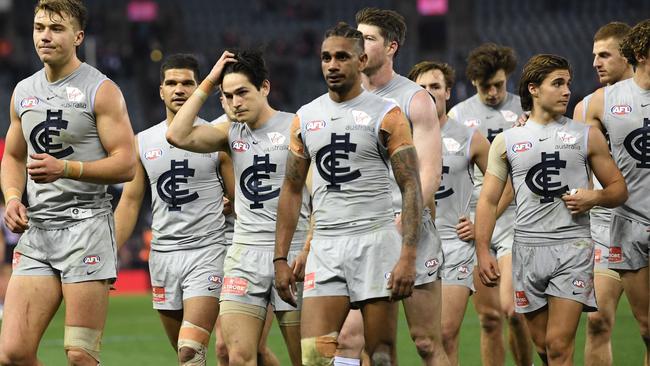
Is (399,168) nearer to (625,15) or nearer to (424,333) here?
(424,333)

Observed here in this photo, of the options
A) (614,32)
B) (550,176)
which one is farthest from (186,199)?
(614,32)

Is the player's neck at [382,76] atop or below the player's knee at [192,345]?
atop

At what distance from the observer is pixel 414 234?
21.6ft

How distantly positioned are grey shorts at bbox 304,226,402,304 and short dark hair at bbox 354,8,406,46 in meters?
1.64

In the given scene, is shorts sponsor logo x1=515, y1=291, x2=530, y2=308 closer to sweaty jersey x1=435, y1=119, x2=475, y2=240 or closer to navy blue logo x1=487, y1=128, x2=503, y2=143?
sweaty jersey x1=435, y1=119, x2=475, y2=240

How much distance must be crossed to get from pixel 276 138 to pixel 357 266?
1.47 meters

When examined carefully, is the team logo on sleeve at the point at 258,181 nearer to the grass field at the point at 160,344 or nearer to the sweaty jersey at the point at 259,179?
the sweaty jersey at the point at 259,179

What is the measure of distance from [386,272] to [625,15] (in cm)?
2249

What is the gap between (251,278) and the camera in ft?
25.2

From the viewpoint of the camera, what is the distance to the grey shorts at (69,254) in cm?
699

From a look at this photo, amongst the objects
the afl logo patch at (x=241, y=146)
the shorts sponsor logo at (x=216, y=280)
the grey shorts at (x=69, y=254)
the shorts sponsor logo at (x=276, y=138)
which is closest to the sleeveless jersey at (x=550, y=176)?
the shorts sponsor logo at (x=276, y=138)

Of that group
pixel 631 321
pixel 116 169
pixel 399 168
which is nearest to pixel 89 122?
pixel 116 169

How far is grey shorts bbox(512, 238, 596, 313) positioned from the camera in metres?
7.63

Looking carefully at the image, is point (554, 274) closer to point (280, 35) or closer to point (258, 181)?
point (258, 181)
